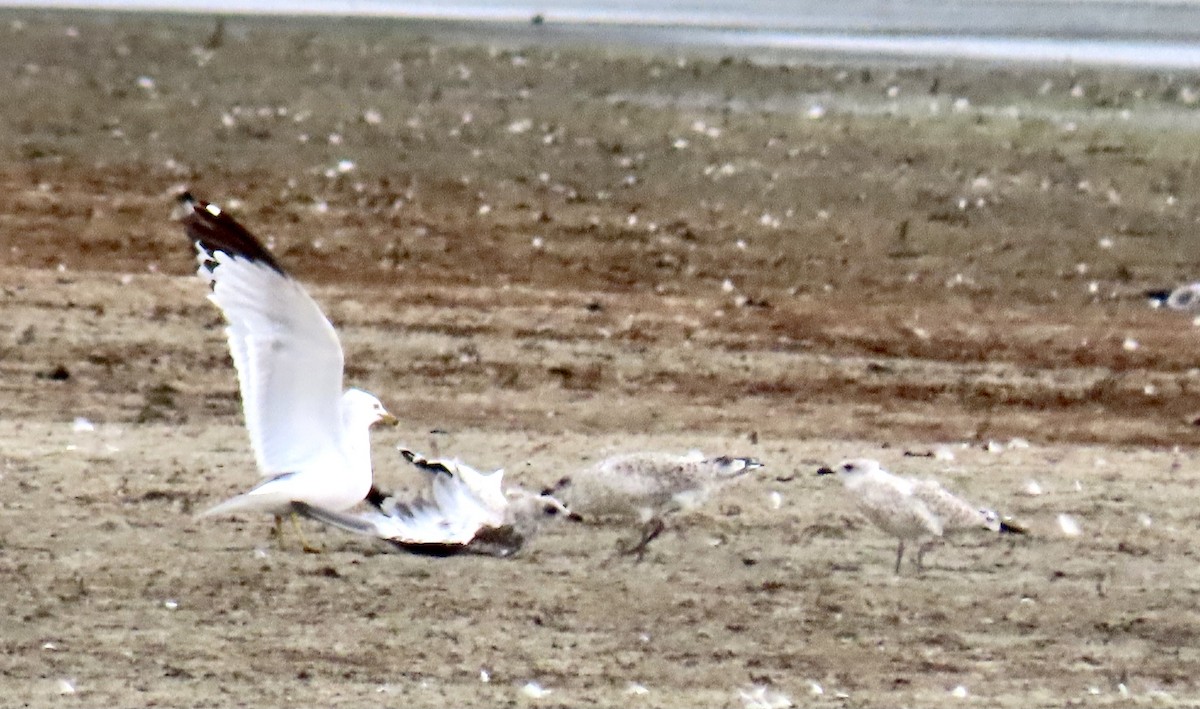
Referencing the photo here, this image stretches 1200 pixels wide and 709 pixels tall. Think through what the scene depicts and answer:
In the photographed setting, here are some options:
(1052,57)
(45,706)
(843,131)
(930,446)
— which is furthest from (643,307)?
(1052,57)

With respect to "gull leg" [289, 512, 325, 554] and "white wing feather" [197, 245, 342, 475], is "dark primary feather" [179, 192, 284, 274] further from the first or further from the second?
"gull leg" [289, 512, 325, 554]

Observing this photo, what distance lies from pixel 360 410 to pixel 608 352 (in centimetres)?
241

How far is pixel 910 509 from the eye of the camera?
6723 millimetres

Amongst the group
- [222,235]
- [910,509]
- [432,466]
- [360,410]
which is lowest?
[910,509]

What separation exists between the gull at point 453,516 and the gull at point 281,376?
0.11 m

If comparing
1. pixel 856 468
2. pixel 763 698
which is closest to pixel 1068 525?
pixel 856 468

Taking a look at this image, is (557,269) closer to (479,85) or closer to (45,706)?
(479,85)

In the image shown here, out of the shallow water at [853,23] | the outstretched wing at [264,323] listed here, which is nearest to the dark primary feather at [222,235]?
the outstretched wing at [264,323]

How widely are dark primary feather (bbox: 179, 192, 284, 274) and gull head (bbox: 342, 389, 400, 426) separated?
2.18ft

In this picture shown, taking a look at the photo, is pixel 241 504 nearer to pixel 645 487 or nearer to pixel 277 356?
pixel 277 356

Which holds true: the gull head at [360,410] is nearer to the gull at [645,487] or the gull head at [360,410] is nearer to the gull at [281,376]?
the gull at [281,376]

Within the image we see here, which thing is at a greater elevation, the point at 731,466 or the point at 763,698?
the point at 731,466

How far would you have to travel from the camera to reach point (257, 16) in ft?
47.7

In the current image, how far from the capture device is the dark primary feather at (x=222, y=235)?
6285 mm
